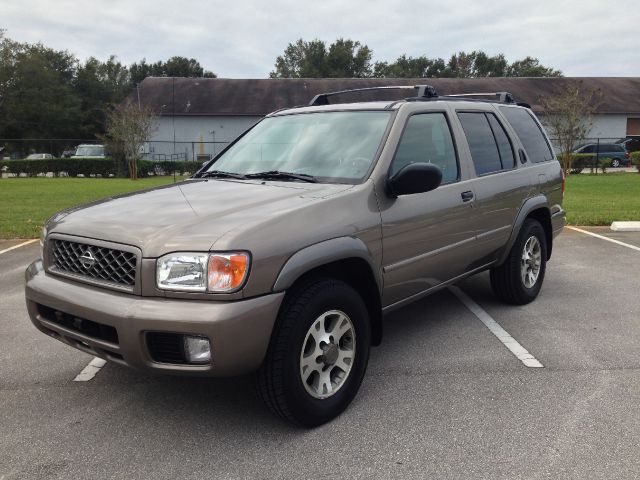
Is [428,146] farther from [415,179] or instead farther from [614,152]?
[614,152]

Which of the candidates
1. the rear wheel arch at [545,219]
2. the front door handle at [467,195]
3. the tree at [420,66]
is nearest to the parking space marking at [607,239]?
the rear wheel arch at [545,219]

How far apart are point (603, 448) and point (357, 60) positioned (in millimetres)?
80501

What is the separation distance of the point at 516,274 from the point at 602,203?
967 cm

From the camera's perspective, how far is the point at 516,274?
5117 mm

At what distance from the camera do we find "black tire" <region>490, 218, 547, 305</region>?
200 inches

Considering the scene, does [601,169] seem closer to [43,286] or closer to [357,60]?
[43,286]

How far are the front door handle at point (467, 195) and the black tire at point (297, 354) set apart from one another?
56.5 inches

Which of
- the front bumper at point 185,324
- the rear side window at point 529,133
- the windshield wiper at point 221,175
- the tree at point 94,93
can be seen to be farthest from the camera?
the tree at point 94,93

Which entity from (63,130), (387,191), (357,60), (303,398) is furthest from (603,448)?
(357,60)

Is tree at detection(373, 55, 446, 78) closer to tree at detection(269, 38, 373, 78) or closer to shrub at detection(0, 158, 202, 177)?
tree at detection(269, 38, 373, 78)

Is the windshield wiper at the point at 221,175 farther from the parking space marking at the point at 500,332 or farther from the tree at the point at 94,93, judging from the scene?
the tree at the point at 94,93

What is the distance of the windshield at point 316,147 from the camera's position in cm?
367

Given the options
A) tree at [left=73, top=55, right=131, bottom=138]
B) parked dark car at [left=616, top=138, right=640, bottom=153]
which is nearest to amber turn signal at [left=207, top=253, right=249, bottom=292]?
parked dark car at [left=616, top=138, right=640, bottom=153]

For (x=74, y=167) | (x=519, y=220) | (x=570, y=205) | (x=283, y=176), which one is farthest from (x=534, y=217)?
(x=74, y=167)
